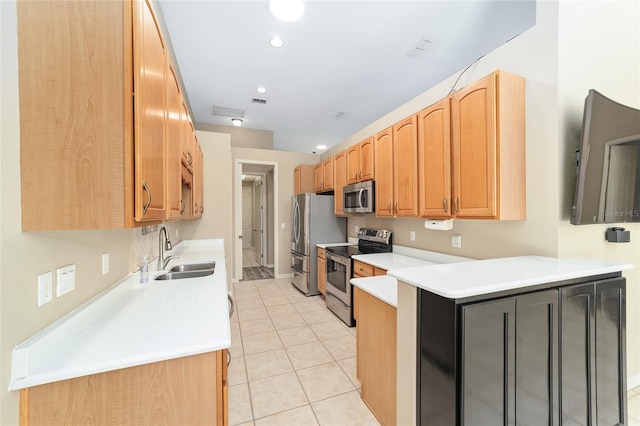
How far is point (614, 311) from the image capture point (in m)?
1.49

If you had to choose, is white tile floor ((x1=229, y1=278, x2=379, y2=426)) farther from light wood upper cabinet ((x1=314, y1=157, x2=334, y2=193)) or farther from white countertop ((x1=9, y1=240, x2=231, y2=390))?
light wood upper cabinet ((x1=314, y1=157, x2=334, y2=193))

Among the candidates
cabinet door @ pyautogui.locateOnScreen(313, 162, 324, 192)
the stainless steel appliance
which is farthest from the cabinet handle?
cabinet door @ pyautogui.locateOnScreen(313, 162, 324, 192)

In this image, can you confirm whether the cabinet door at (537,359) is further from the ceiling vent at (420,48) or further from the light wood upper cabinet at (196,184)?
the light wood upper cabinet at (196,184)

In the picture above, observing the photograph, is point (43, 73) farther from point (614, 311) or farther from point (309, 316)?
point (309, 316)

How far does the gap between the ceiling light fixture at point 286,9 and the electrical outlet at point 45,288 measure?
2504 millimetres

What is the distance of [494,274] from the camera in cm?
134

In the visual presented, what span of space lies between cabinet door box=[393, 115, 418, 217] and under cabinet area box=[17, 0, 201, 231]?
2249 mm

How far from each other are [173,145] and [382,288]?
164 centimetres

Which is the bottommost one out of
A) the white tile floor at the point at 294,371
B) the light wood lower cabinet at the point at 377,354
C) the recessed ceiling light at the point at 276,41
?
the white tile floor at the point at 294,371

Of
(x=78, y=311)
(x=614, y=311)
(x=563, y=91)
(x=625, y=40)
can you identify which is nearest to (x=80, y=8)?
(x=78, y=311)

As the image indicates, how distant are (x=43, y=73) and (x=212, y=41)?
96.6 inches

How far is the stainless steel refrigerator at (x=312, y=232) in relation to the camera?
14.3 ft

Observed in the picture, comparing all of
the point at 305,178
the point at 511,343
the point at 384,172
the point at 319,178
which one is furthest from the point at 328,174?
the point at 511,343

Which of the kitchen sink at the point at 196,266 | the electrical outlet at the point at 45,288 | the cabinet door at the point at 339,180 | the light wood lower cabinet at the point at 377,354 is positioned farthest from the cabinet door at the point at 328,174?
the electrical outlet at the point at 45,288
